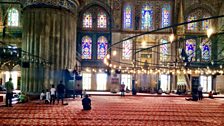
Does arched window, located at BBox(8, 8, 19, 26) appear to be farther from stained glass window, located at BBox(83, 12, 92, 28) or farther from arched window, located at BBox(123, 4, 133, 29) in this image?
arched window, located at BBox(123, 4, 133, 29)

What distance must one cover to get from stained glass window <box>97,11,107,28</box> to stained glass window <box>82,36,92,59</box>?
5.61ft

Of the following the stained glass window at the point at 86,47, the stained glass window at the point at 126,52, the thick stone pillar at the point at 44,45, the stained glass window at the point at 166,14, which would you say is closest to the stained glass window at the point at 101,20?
the stained glass window at the point at 86,47

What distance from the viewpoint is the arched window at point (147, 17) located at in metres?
34.0

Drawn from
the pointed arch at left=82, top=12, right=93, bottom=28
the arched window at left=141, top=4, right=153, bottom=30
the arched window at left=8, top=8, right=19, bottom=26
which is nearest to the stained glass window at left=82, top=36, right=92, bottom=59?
the pointed arch at left=82, top=12, right=93, bottom=28

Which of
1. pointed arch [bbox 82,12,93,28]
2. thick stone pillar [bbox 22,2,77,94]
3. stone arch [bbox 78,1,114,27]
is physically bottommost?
thick stone pillar [bbox 22,2,77,94]

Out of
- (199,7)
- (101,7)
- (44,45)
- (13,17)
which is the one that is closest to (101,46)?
(101,7)

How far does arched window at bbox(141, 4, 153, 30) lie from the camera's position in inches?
1340

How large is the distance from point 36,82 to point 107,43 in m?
12.6

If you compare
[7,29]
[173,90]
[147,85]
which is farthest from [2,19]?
[173,90]

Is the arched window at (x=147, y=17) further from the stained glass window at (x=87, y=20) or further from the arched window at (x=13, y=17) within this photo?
the arched window at (x=13, y=17)

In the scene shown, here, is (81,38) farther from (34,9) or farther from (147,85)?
(34,9)

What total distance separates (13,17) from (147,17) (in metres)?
12.8

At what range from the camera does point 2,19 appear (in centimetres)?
3269

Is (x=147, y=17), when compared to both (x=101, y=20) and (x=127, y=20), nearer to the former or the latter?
(x=127, y=20)
